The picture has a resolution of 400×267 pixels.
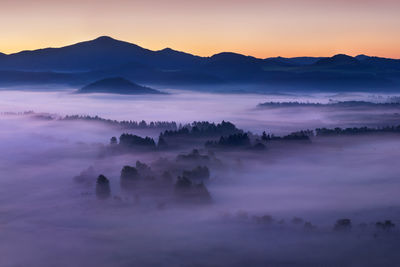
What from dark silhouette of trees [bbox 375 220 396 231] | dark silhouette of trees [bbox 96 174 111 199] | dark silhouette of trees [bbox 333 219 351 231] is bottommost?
dark silhouette of trees [bbox 333 219 351 231]

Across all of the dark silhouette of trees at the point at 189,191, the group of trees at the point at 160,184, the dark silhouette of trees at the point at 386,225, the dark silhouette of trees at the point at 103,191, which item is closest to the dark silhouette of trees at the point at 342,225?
the dark silhouette of trees at the point at 386,225

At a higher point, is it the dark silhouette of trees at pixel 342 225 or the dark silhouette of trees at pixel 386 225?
the dark silhouette of trees at pixel 386 225

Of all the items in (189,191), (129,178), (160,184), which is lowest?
(189,191)

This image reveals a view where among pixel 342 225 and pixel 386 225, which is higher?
pixel 386 225

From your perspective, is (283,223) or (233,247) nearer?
(233,247)

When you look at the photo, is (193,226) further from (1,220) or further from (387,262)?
(1,220)

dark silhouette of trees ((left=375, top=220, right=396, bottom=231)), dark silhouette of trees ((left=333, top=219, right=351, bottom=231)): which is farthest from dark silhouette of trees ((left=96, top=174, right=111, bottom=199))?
dark silhouette of trees ((left=375, top=220, right=396, bottom=231))

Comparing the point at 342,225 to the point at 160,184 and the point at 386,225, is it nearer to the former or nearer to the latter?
the point at 386,225

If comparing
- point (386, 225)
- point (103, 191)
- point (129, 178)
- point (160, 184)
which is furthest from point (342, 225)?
point (103, 191)

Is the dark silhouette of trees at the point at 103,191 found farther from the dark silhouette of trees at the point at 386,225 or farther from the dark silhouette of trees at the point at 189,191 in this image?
the dark silhouette of trees at the point at 386,225

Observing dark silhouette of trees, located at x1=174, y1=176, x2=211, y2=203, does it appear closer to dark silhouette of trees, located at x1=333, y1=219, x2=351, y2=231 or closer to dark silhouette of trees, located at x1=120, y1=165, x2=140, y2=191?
dark silhouette of trees, located at x1=120, y1=165, x2=140, y2=191

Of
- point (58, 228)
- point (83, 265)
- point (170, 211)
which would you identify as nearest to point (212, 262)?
point (83, 265)
